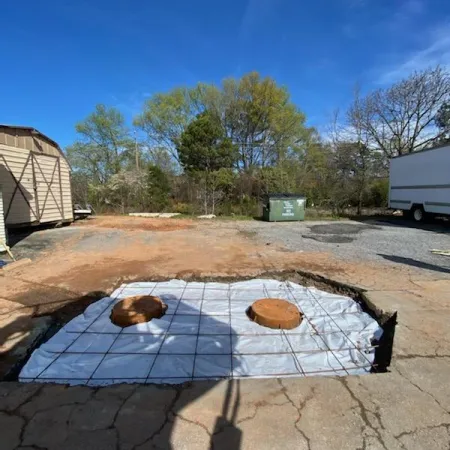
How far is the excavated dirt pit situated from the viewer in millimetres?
2330

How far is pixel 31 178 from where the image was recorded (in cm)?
905

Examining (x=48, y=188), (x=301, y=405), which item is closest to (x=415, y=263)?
(x=301, y=405)

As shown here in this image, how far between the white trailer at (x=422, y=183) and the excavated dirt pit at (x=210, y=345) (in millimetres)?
8627

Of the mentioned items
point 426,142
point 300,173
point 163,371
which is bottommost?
point 163,371

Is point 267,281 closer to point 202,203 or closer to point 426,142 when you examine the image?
point 202,203

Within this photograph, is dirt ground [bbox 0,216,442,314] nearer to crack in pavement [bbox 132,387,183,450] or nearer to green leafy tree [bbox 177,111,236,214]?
crack in pavement [bbox 132,387,183,450]

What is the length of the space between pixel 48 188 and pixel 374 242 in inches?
408

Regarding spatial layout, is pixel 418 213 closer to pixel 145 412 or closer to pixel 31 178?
pixel 145 412

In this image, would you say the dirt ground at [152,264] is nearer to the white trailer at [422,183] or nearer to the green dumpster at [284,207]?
the green dumpster at [284,207]

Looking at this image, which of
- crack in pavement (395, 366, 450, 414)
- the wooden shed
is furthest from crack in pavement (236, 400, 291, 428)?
the wooden shed

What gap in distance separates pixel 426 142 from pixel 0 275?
2096 cm

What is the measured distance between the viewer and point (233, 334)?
9.48 feet

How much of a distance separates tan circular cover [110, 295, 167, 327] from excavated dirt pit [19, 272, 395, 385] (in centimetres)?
6

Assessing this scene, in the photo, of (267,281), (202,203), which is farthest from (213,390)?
(202,203)
